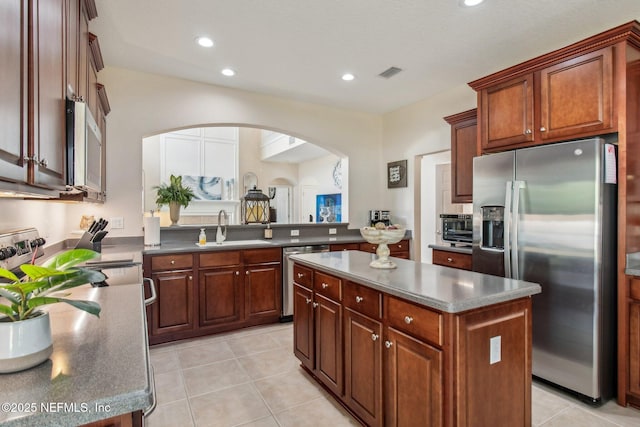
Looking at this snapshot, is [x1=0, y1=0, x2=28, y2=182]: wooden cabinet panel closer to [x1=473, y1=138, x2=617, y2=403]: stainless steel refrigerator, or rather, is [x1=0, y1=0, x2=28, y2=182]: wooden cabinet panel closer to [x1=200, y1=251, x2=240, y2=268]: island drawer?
[x1=200, y1=251, x2=240, y2=268]: island drawer

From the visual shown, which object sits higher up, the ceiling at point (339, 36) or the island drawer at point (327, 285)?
the ceiling at point (339, 36)

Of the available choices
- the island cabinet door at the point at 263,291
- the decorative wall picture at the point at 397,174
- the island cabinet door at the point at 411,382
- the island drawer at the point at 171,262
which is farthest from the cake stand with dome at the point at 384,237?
the decorative wall picture at the point at 397,174

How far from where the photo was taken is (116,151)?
343 cm

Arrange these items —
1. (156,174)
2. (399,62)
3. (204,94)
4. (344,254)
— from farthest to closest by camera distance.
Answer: (156,174), (204,94), (399,62), (344,254)

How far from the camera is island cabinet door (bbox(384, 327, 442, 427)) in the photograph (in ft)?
4.76

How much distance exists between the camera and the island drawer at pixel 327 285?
2.10 metres

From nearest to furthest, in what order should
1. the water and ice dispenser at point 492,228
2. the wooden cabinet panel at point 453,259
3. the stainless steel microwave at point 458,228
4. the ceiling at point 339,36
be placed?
1. the ceiling at point 339,36
2. the water and ice dispenser at point 492,228
3. the wooden cabinet panel at point 453,259
4. the stainless steel microwave at point 458,228

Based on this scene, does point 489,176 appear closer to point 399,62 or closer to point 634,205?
point 634,205

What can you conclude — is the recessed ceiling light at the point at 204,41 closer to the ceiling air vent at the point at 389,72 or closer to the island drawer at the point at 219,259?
the ceiling air vent at the point at 389,72

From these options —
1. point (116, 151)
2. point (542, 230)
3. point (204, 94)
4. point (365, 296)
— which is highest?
point (204, 94)

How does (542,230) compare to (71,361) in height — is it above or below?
above

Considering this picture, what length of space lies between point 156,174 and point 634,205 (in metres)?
7.75

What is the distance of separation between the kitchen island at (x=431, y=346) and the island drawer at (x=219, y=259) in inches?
66.1

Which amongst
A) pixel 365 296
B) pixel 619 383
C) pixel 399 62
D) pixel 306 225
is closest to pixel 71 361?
pixel 365 296
